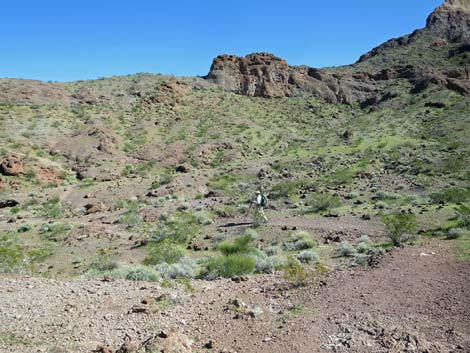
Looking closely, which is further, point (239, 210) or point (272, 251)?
point (239, 210)

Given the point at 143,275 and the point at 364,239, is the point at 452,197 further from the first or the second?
the point at 143,275

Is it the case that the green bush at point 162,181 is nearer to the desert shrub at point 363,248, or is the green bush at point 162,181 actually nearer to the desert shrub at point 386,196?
the desert shrub at point 386,196

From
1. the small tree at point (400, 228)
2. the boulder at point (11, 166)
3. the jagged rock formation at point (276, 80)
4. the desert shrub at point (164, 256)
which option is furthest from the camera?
the jagged rock formation at point (276, 80)

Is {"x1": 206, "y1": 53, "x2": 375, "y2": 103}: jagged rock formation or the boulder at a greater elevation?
{"x1": 206, "y1": 53, "x2": 375, "y2": 103}: jagged rock formation

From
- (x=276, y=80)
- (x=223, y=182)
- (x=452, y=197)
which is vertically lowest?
(x=223, y=182)

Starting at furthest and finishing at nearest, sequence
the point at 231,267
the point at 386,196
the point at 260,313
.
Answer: the point at 386,196 < the point at 231,267 < the point at 260,313

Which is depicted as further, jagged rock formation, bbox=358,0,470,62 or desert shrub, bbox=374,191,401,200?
jagged rock formation, bbox=358,0,470,62

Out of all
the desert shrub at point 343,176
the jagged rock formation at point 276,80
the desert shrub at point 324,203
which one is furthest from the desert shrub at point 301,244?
the jagged rock formation at point 276,80

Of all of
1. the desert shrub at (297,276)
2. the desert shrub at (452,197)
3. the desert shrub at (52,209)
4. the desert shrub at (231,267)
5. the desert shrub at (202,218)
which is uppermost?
the desert shrub at (297,276)

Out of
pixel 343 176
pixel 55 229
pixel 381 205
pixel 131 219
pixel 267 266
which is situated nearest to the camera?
pixel 267 266

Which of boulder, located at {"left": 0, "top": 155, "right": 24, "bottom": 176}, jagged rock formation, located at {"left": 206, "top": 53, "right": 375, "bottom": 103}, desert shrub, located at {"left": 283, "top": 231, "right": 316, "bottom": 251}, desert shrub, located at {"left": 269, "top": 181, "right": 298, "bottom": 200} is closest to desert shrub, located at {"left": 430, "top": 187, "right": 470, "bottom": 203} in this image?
desert shrub, located at {"left": 269, "top": 181, "right": 298, "bottom": 200}

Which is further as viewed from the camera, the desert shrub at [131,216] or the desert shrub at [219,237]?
the desert shrub at [131,216]

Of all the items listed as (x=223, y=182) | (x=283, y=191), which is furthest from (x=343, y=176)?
(x=223, y=182)

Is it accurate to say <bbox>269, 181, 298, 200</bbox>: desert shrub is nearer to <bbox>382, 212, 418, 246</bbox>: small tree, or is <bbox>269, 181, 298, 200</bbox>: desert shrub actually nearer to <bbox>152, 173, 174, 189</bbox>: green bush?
<bbox>152, 173, 174, 189</bbox>: green bush
